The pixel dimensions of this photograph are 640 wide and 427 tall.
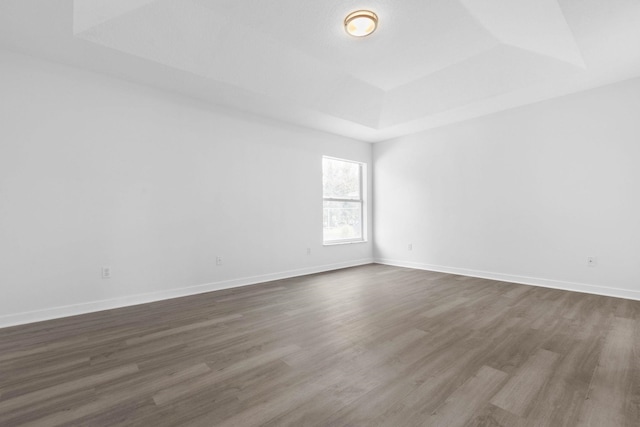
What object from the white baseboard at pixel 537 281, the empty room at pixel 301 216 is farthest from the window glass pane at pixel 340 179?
the white baseboard at pixel 537 281

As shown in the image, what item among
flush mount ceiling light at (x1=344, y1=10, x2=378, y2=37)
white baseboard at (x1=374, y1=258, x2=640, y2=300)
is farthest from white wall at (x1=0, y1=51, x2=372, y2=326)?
white baseboard at (x1=374, y1=258, x2=640, y2=300)

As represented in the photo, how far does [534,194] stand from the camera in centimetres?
410

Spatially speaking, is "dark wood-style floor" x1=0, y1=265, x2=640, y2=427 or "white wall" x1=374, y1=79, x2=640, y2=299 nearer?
"dark wood-style floor" x1=0, y1=265, x2=640, y2=427

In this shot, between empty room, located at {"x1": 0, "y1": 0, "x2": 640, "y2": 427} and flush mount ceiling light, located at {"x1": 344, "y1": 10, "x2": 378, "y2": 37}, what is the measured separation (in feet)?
0.08

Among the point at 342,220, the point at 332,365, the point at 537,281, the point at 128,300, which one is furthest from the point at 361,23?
the point at 537,281

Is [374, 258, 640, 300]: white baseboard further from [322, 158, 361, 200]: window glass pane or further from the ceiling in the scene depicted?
the ceiling

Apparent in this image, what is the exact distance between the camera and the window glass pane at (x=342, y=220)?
5.49 metres

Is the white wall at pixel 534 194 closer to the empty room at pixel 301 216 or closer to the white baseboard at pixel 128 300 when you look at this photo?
the empty room at pixel 301 216

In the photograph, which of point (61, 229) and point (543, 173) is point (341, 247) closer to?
point (543, 173)

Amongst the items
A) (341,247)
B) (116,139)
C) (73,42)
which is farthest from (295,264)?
(73,42)

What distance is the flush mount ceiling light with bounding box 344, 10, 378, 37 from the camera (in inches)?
104

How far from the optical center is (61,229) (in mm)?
2932

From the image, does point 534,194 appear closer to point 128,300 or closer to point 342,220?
point 342,220

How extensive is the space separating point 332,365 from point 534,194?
3912mm
